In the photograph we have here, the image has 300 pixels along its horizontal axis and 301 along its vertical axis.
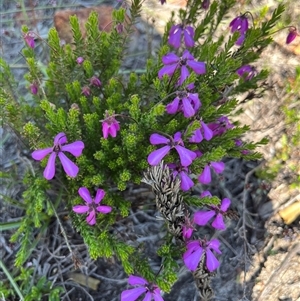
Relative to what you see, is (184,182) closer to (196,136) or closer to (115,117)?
(196,136)

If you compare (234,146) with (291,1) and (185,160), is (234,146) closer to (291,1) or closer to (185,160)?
(185,160)

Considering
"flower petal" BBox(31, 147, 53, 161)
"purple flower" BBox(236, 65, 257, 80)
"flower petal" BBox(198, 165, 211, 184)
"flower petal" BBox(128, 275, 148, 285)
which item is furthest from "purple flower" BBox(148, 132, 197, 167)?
"purple flower" BBox(236, 65, 257, 80)

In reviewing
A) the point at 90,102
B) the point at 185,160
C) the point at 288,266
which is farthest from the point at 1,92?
the point at 288,266

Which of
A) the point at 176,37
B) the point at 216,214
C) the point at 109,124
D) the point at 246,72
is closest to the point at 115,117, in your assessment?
the point at 109,124

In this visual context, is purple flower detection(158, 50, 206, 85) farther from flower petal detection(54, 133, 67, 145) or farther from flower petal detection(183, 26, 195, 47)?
flower petal detection(54, 133, 67, 145)

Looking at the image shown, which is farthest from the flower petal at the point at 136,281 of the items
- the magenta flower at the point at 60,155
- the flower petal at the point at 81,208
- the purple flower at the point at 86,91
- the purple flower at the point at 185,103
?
the purple flower at the point at 86,91

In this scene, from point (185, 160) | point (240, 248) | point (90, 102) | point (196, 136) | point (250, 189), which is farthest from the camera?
point (250, 189)
